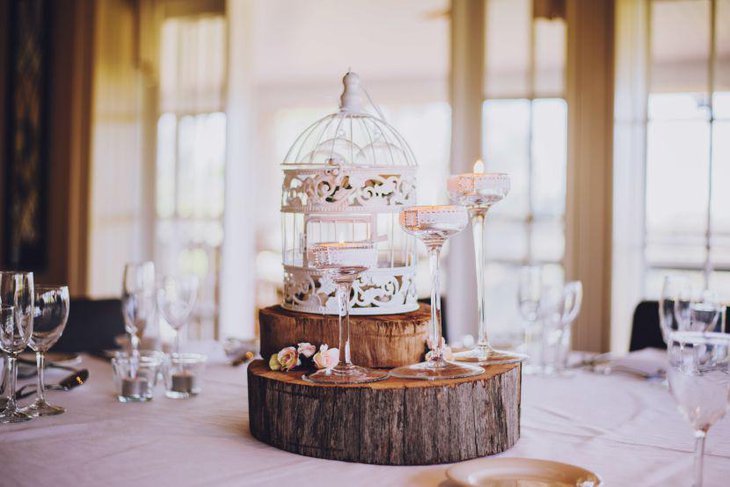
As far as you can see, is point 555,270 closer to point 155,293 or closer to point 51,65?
point 155,293

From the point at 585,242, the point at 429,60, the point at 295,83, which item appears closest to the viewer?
the point at 585,242

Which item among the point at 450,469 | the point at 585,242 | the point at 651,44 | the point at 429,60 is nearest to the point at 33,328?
the point at 450,469

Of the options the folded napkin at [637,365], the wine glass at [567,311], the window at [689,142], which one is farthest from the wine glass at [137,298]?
the window at [689,142]

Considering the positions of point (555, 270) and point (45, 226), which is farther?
point (45, 226)

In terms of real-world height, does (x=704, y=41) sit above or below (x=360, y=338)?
above

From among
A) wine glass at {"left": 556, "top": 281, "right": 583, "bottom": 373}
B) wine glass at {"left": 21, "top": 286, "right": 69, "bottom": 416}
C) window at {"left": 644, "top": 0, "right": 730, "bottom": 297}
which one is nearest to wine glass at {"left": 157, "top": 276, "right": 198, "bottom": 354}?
wine glass at {"left": 21, "top": 286, "right": 69, "bottom": 416}

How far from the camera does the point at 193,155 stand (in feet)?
14.6

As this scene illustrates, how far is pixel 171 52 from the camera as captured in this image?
178 inches

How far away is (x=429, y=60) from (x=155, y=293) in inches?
255

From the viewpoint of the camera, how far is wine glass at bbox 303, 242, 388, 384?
1.28 metres

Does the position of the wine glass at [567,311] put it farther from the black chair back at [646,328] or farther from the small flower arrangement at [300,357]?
the small flower arrangement at [300,357]

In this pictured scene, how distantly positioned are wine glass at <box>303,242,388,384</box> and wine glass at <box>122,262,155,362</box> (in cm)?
68

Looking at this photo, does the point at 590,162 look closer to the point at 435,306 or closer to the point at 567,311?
the point at 567,311

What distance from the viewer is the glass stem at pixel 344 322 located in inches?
52.4
